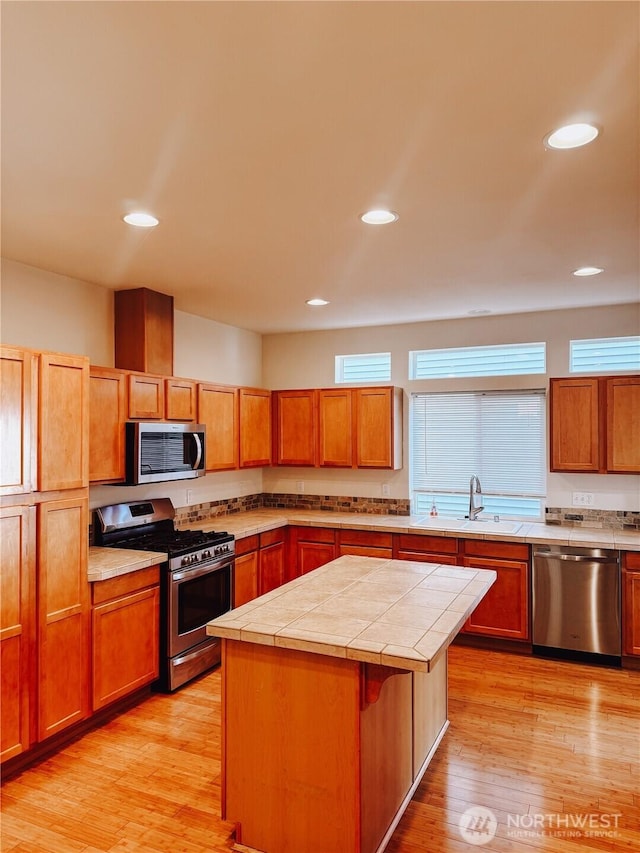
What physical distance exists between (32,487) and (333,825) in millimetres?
2003

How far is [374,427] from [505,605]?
1865 millimetres

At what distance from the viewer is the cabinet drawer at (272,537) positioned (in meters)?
4.89

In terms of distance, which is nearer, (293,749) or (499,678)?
(293,749)

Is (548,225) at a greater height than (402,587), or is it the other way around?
(548,225)

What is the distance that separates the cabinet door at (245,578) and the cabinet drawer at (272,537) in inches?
5.4

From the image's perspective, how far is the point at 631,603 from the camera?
13.1 feet

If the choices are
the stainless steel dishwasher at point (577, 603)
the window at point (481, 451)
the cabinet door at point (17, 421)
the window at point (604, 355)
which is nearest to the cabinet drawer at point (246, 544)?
the window at point (481, 451)

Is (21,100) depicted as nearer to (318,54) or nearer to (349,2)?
(318,54)

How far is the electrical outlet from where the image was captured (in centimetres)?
469

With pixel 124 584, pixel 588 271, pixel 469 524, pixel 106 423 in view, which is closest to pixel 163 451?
pixel 106 423

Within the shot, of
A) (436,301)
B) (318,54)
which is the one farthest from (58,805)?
(436,301)

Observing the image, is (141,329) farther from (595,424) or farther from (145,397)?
(595,424)

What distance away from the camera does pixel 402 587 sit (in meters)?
2.80

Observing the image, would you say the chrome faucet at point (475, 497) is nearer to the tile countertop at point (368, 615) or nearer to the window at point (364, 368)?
the window at point (364, 368)
